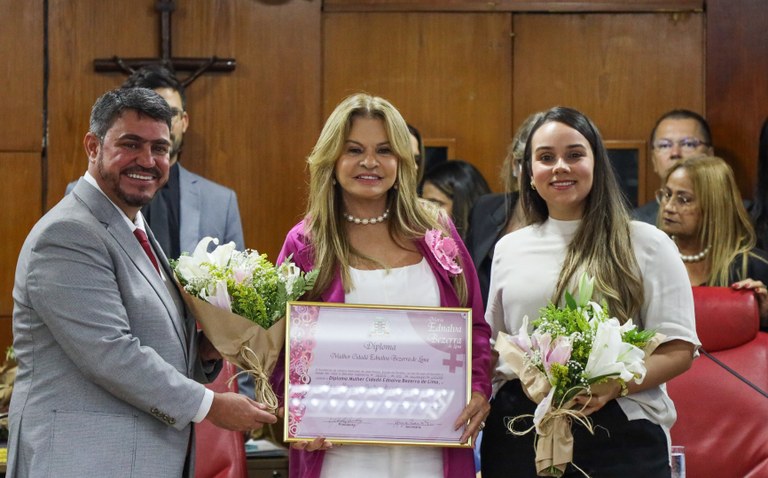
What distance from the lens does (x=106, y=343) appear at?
2629 mm

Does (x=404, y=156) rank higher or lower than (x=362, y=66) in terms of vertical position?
lower

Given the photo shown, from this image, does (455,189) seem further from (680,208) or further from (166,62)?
(166,62)

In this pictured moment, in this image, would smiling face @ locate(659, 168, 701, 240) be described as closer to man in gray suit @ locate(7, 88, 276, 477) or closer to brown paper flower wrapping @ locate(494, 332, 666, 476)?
brown paper flower wrapping @ locate(494, 332, 666, 476)

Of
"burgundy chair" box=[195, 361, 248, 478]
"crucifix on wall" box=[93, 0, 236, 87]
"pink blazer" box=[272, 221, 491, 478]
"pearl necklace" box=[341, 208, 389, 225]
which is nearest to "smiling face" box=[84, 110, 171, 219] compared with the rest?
"pink blazer" box=[272, 221, 491, 478]

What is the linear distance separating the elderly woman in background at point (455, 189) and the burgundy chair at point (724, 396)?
1454 mm

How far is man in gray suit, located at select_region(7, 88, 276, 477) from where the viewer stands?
8.64 ft

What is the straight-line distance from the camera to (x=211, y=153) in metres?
5.62

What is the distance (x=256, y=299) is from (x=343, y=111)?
0.63 m

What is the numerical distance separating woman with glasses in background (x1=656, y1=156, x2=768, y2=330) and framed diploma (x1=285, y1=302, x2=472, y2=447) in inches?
68.6

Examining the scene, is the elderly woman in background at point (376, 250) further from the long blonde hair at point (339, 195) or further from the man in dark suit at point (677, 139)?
the man in dark suit at point (677, 139)

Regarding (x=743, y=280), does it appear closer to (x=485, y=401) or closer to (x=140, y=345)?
(x=485, y=401)

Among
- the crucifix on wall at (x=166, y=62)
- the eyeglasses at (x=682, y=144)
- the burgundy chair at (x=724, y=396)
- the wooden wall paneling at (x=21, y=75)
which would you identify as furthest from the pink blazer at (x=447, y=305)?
the wooden wall paneling at (x=21, y=75)

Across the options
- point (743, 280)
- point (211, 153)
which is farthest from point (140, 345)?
point (211, 153)

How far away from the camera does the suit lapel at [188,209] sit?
4.66 m
